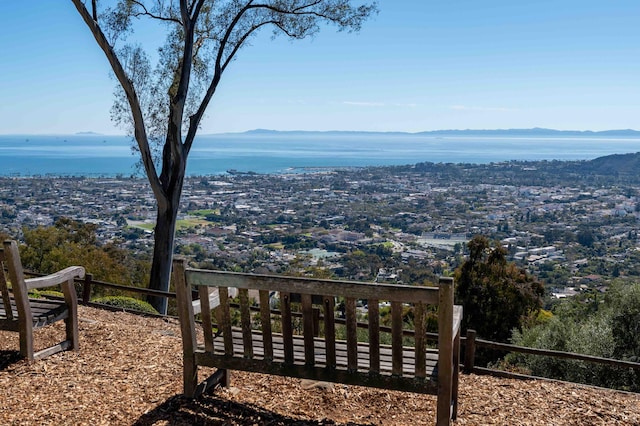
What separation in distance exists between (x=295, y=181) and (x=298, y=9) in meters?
79.9

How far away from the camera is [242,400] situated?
167 inches

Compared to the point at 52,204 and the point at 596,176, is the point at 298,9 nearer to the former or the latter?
the point at 52,204

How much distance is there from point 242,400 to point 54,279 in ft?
6.74

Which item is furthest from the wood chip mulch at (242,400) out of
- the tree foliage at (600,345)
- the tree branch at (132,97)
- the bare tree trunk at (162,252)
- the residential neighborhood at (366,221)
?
the residential neighborhood at (366,221)

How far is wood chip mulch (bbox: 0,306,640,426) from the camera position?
12.8ft

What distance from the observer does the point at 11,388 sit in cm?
429

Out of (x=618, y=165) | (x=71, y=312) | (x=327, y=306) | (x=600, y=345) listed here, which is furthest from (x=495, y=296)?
(x=618, y=165)

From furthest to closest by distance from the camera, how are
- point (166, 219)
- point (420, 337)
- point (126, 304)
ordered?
point (166, 219)
point (126, 304)
point (420, 337)

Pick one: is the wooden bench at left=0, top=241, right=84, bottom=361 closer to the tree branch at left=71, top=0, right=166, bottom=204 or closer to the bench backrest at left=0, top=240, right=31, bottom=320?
the bench backrest at left=0, top=240, right=31, bottom=320

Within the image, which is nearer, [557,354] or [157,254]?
[557,354]

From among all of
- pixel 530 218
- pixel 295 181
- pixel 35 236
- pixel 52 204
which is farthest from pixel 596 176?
pixel 35 236

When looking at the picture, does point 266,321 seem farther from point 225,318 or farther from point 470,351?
point 470,351

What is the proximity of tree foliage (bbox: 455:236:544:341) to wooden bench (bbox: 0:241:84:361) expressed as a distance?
45.6ft

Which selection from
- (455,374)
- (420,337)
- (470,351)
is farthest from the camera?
(470,351)
